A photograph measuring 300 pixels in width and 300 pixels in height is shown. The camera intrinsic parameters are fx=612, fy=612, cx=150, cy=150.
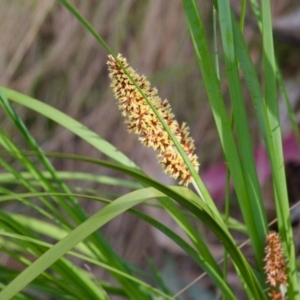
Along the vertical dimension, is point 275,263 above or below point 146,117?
below

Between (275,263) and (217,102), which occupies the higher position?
(217,102)

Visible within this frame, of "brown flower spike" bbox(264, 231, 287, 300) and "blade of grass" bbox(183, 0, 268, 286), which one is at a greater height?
"blade of grass" bbox(183, 0, 268, 286)

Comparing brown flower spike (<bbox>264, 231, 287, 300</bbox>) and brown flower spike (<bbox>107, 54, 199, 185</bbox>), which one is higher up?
brown flower spike (<bbox>107, 54, 199, 185</bbox>)

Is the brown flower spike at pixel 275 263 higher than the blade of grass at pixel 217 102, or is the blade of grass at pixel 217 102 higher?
the blade of grass at pixel 217 102

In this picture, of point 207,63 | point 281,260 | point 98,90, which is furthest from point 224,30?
point 98,90
